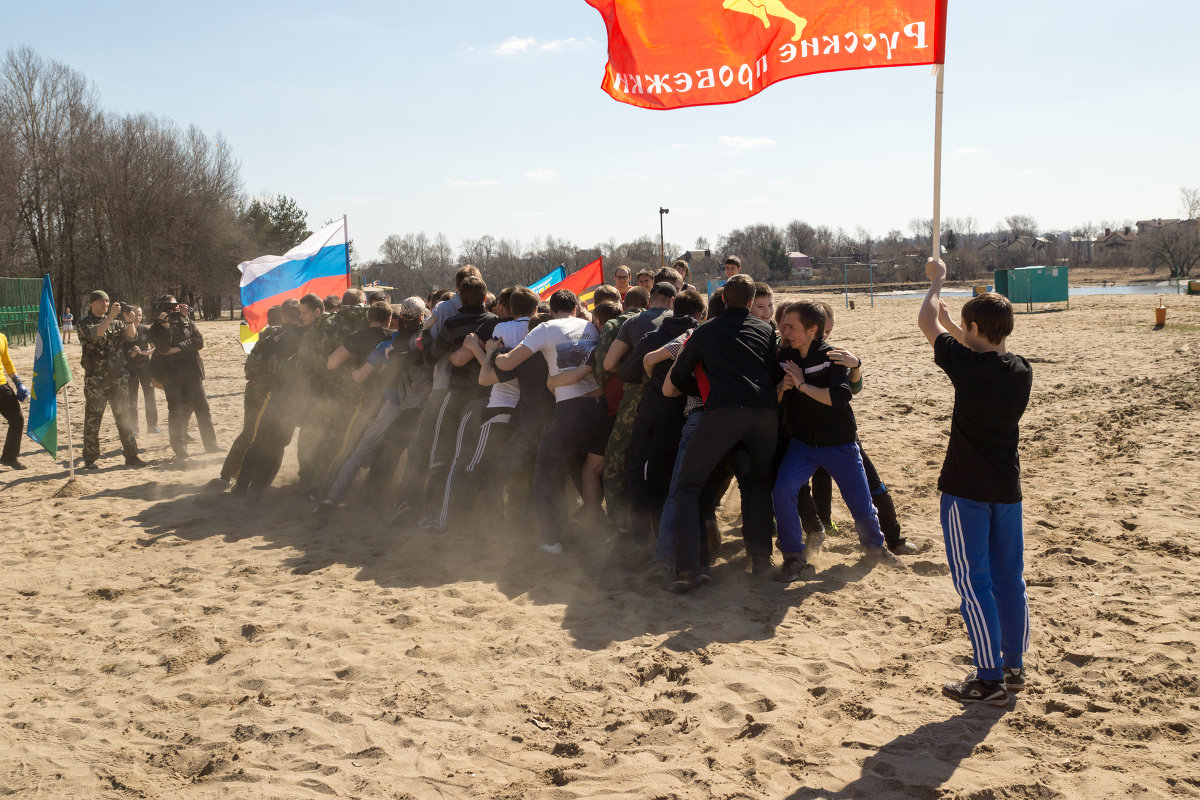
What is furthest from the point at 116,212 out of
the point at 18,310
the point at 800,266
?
the point at 800,266

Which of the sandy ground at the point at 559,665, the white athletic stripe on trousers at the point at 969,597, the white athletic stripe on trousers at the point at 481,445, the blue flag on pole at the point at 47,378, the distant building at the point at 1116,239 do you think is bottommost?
the sandy ground at the point at 559,665

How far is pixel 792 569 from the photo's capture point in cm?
561

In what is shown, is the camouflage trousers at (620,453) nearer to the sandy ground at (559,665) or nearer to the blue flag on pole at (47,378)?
the sandy ground at (559,665)

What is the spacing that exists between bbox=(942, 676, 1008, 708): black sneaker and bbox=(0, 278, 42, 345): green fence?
94.2 ft

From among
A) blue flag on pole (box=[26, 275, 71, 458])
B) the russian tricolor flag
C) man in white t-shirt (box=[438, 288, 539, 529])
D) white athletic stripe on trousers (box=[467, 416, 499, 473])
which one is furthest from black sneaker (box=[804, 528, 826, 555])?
the russian tricolor flag

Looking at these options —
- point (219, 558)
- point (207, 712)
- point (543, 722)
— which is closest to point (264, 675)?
point (207, 712)

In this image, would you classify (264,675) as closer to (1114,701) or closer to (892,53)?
(1114,701)

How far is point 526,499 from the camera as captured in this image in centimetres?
687

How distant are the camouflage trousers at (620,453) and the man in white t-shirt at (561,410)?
215mm

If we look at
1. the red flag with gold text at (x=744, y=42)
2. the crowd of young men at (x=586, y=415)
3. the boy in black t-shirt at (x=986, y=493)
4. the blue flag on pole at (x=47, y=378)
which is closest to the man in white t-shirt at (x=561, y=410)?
the crowd of young men at (x=586, y=415)

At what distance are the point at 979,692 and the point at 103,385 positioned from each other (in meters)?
9.58

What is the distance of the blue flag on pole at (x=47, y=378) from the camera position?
896cm

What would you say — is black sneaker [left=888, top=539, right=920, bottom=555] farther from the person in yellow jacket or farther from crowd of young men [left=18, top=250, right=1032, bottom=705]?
the person in yellow jacket

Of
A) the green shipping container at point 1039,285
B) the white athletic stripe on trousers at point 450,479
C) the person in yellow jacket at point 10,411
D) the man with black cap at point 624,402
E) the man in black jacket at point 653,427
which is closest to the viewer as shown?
the man in black jacket at point 653,427
